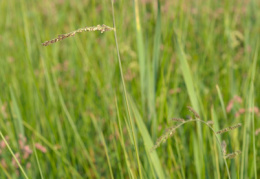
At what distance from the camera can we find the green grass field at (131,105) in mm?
1219

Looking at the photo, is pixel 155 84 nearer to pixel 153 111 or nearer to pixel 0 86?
pixel 153 111

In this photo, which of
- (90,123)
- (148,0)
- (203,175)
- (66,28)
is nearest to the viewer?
(203,175)

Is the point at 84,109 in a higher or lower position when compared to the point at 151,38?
lower

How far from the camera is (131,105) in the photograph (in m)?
0.93

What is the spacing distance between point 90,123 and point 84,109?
3.7 inches

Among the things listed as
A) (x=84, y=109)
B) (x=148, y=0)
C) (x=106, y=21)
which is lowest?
(x=84, y=109)

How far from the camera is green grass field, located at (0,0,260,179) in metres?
1.22

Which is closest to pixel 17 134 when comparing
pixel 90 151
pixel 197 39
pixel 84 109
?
pixel 90 151

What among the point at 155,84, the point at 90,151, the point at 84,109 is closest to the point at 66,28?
the point at 84,109

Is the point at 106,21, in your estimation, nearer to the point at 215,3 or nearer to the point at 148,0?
the point at 148,0

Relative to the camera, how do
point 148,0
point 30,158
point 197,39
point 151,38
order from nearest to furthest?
point 30,158 < point 151,38 < point 197,39 < point 148,0

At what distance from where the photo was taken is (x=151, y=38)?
2.60m

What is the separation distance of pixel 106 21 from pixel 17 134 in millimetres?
904

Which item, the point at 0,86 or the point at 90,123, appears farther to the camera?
the point at 0,86
